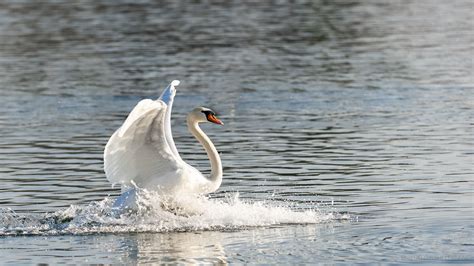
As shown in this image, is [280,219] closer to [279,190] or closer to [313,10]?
[279,190]

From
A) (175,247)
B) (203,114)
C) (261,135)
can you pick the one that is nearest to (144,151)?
(203,114)

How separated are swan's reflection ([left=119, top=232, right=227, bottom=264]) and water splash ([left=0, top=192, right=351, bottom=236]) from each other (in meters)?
0.32

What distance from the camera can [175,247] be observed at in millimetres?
12836

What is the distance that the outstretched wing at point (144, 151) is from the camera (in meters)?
13.8

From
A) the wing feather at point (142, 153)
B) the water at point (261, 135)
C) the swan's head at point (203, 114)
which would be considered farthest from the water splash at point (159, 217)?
the swan's head at point (203, 114)

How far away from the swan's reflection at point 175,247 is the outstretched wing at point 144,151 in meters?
0.97

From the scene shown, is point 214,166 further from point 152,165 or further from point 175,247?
point 175,247

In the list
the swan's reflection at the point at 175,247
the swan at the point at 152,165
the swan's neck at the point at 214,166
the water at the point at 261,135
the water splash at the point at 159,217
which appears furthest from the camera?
the swan's neck at the point at 214,166

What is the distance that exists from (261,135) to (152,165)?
242 inches

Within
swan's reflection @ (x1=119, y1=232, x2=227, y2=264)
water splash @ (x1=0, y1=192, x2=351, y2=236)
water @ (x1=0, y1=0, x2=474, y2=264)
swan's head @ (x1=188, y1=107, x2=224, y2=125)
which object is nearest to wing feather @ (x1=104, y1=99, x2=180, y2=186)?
water splash @ (x1=0, y1=192, x2=351, y2=236)

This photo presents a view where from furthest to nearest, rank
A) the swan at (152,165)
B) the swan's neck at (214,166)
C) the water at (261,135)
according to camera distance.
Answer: the swan's neck at (214,166)
the swan at (152,165)
the water at (261,135)

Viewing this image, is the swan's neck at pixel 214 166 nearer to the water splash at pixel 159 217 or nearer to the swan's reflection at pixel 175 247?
the water splash at pixel 159 217

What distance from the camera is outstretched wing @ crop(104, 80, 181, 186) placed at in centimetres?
1384

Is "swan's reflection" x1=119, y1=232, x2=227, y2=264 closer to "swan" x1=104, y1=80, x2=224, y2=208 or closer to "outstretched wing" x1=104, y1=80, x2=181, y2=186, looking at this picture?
"swan" x1=104, y1=80, x2=224, y2=208
